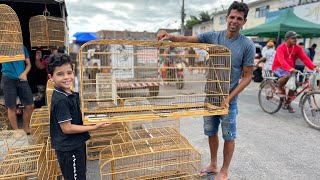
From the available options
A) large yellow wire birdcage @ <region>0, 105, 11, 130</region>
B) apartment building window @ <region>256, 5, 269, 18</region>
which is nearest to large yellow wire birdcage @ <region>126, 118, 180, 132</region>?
large yellow wire birdcage @ <region>0, 105, 11, 130</region>

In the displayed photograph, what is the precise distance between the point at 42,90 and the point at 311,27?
30.6 feet

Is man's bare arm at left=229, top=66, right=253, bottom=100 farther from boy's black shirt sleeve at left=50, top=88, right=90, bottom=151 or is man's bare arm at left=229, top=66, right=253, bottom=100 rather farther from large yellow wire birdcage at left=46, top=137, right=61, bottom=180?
large yellow wire birdcage at left=46, top=137, right=61, bottom=180

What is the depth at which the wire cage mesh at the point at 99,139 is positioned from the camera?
348cm

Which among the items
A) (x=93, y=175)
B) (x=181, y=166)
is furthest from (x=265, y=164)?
(x=93, y=175)

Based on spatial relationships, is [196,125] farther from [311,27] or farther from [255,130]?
[311,27]

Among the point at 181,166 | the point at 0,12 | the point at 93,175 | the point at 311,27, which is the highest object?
the point at 311,27

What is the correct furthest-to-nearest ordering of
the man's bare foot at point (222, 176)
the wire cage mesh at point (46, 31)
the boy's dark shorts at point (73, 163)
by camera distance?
the wire cage mesh at point (46, 31) < the man's bare foot at point (222, 176) < the boy's dark shorts at point (73, 163)

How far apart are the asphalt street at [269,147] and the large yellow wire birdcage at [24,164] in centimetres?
71

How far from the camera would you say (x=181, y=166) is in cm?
284

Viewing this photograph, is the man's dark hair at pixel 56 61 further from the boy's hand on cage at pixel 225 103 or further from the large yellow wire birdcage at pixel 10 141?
the boy's hand on cage at pixel 225 103

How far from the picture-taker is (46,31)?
13.5 feet

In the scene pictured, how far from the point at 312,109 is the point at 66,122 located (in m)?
4.58

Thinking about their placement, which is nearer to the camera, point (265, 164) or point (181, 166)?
point (181, 166)

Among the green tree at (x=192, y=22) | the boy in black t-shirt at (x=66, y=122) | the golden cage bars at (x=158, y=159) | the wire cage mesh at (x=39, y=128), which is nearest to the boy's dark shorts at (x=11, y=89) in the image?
the wire cage mesh at (x=39, y=128)
